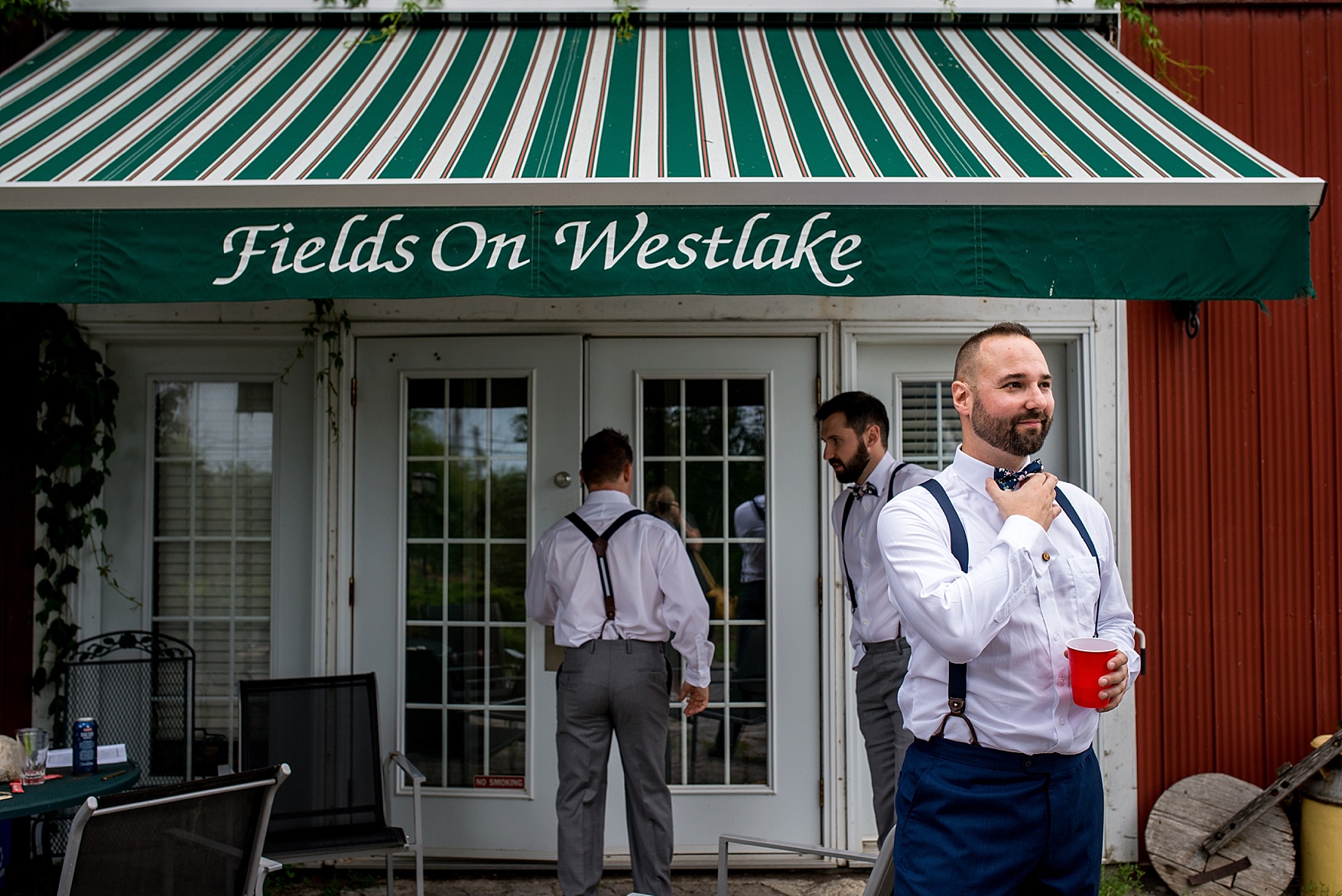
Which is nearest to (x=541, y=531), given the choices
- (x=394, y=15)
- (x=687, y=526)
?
(x=687, y=526)

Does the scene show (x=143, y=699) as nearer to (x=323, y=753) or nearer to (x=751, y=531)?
(x=323, y=753)

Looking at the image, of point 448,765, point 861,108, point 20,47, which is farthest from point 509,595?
point 20,47

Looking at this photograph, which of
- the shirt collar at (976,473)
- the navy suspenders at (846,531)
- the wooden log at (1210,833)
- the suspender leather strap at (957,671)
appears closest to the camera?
the suspender leather strap at (957,671)

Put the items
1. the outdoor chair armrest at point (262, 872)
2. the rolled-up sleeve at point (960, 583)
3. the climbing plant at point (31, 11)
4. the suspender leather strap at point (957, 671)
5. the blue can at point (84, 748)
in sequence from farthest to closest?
the climbing plant at point (31, 11) < the blue can at point (84, 748) < the outdoor chair armrest at point (262, 872) < the suspender leather strap at point (957, 671) < the rolled-up sleeve at point (960, 583)

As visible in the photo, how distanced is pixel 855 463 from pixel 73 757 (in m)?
3.17

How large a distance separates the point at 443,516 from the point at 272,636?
1034 mm

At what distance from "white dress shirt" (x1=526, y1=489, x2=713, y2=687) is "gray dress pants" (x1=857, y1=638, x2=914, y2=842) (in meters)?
0.69

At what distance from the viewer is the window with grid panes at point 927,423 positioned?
502 centimetres

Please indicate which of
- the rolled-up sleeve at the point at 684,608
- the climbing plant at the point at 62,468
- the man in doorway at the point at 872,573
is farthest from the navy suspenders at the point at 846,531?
the climbing plant at the point at 62,468

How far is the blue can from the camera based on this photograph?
12.3 ft

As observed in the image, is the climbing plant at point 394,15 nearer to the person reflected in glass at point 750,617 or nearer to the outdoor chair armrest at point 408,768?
the person reflected in glass at point 750,617

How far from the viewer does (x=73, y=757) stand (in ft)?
12.4

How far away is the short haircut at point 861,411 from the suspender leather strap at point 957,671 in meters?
1.66

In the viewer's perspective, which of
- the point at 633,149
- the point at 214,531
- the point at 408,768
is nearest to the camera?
the point at 633,149
